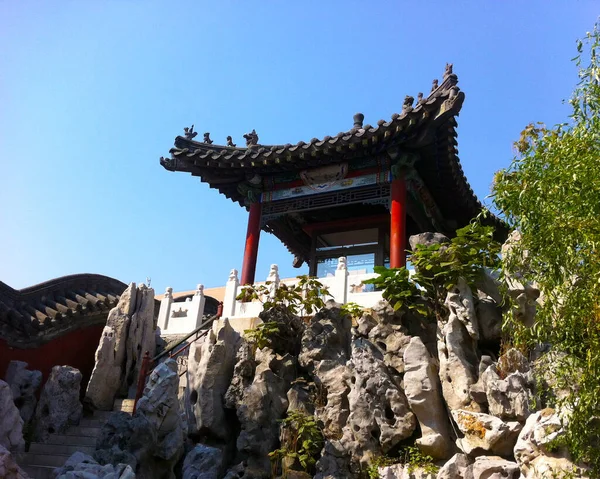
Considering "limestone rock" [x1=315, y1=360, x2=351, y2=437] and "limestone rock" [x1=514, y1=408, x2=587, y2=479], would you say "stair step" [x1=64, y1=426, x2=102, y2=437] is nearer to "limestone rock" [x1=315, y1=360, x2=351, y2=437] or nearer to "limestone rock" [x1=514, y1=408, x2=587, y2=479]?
"limestone rock" [x1=315, y1=360, x2=351, y2=437]

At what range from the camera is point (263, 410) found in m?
8.22

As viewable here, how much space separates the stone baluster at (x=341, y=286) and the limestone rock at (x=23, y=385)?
5.08 m

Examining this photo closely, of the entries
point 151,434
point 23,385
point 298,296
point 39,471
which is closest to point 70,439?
point 39,471

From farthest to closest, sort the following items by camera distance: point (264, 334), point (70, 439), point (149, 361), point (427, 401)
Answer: point (149, 361), point (264, 334), point (70, 439), point (427, 401)

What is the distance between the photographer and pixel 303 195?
489 inches

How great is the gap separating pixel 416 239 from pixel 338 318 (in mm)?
1709

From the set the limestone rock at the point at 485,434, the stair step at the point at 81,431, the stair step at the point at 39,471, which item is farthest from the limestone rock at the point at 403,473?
the stair step at the point at 81,431

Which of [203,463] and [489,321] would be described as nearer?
[203,463]

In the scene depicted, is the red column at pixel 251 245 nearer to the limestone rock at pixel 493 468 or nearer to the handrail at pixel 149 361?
the handrail at pixel 149 361

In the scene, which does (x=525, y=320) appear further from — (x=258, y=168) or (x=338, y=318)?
(x=258, y=168)

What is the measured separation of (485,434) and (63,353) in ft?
25.3

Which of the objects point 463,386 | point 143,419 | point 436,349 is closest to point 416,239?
point 436,349

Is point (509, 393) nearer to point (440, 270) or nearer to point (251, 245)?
point (440, 270)

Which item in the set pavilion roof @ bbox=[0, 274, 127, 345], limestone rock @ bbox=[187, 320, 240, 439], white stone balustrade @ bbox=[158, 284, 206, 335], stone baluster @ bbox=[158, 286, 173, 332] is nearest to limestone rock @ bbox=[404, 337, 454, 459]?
limestone rock @ bbox=[187, 320, 240, 439]
